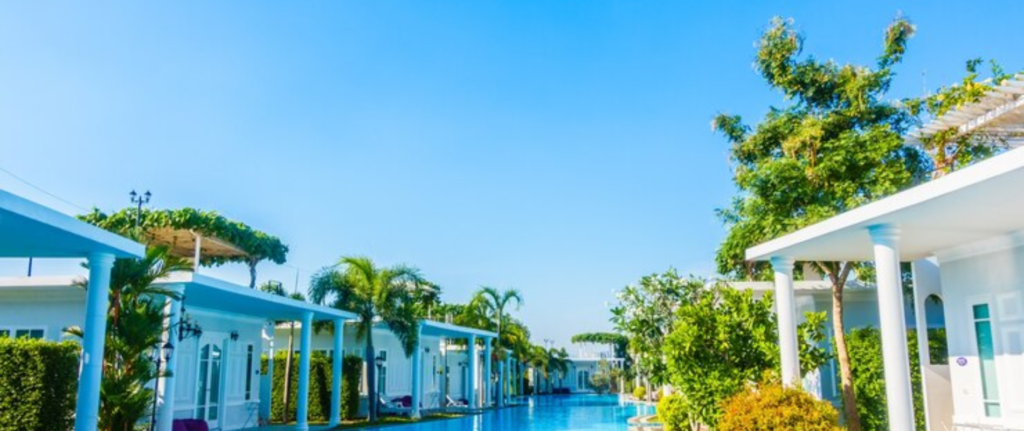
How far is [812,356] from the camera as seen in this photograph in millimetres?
A: 11734

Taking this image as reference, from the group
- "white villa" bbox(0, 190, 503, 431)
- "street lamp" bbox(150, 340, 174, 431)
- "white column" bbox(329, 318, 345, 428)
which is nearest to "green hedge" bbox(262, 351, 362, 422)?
"white villa" bbox(0, 190, 503, 431)

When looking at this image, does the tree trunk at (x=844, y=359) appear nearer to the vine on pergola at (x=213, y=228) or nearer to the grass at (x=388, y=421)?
the grass at (x=388, y=421)

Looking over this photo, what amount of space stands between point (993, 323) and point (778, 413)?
3328 mm

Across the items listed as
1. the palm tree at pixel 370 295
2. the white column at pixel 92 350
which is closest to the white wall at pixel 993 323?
the white column at pixel 92 350

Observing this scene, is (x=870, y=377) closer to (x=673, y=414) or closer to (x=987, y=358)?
(x=673, y=414)

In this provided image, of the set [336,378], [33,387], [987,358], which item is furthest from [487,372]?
[987,358]

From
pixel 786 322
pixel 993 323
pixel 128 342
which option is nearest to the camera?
pixel 993 323

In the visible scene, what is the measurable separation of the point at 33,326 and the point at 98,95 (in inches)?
182

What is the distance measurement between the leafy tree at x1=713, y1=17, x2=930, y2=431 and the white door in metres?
12.6

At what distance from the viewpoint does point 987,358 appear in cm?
1048

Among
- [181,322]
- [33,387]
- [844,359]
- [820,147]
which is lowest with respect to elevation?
[33,387]

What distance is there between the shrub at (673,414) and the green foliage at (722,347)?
226cm

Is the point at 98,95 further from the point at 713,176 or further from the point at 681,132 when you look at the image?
the point at 713,176

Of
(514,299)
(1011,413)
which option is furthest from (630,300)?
(514,299)
